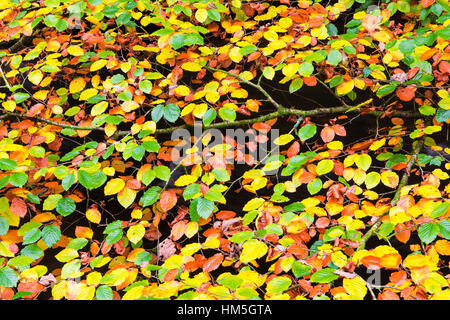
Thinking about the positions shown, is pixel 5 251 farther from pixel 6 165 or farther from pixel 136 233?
pixel 136 233

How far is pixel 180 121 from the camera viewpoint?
2.52 m

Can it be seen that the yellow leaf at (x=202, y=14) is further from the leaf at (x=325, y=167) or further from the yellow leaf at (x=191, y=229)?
the yellow leaf at (x=191, y=229)

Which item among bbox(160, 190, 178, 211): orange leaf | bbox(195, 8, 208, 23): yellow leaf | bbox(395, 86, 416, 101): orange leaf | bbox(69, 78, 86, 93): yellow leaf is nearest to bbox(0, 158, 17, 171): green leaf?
bbox(160, 190, 178, 211): orange leaf

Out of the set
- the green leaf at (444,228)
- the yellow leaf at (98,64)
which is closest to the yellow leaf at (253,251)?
the green leaf at (444,228)

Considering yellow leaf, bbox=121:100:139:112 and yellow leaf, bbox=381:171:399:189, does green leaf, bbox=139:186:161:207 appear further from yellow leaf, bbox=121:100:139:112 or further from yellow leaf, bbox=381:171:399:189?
yellow leaf, bbox=381:171:399:189

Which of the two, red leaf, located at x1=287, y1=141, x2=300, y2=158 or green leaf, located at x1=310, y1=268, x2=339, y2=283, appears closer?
green leaf, located at x1=310, y1=268, x2=339, y2=283

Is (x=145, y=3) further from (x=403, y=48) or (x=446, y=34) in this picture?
(x=446, y=34)

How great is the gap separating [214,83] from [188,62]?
0.82 feet

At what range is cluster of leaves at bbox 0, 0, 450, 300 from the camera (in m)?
1.49

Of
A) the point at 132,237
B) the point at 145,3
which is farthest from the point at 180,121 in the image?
the point at 132,237

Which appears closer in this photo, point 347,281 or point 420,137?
point 347,281

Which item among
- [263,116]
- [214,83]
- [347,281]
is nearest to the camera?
[347,281]

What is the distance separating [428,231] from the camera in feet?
4.35

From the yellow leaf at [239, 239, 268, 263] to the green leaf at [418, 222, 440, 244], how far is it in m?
0.63
